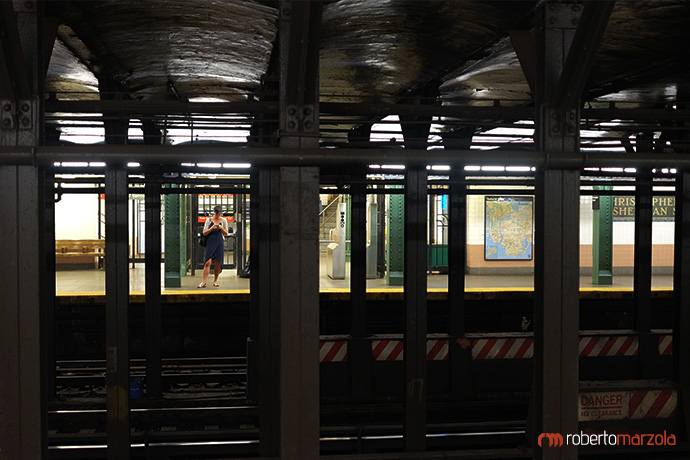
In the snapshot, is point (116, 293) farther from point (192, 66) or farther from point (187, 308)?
point (187, 308)

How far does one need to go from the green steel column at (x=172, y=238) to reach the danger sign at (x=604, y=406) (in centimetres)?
675

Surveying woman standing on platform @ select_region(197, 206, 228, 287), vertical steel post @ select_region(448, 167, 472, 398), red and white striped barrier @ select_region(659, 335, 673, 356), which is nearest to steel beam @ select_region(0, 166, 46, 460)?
vertical steel post @ select_region(448, 167, 472, 398)

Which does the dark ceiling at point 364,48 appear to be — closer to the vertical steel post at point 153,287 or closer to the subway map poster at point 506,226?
the vertical steel post at point 153,287

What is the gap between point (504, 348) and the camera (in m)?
6.71

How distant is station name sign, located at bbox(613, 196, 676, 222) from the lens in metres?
14.4

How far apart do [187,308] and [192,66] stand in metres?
4.68

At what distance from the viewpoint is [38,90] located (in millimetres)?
2545

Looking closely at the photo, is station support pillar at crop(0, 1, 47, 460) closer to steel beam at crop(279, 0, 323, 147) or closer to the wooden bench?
steel beam at crop(279, 0, 323, 147)

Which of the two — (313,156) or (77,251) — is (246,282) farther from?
(313,156)

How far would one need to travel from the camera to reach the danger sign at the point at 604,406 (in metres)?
4.22

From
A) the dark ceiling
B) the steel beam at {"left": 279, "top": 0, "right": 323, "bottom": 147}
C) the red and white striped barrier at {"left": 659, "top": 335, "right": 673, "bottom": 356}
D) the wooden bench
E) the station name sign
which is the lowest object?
the red and white striped barrier at {"left": 659, "top": 335, "right": 673, "bottom": 356}

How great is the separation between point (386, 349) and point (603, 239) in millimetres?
6762

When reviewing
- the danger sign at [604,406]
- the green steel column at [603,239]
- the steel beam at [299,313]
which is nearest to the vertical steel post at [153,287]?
the steel beam at [299,313]

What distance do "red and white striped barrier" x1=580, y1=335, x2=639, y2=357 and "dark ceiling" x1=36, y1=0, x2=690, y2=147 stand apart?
2.74m
